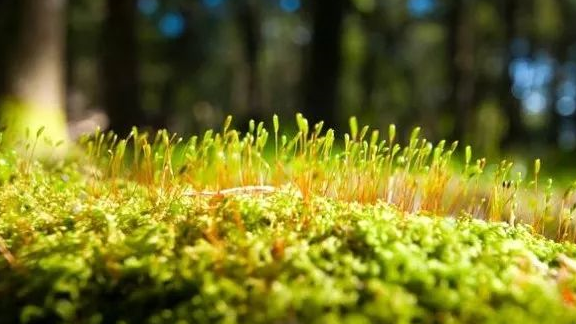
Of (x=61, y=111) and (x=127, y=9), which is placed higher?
(x=127, y=9)

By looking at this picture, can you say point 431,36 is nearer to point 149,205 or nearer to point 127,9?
point 127,9

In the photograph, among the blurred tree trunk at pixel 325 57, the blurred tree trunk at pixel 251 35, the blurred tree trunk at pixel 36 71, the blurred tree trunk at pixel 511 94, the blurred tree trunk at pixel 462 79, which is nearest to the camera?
the blurred tree trunk at pixel 36 71

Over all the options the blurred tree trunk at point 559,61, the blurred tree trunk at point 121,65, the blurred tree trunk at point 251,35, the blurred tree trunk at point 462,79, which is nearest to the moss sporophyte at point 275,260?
the blurred tree trunk at point 121,65

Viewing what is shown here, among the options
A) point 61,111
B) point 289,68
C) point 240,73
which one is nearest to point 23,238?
point 61,111

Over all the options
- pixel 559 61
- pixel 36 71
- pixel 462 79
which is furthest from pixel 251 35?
pixel 36 71

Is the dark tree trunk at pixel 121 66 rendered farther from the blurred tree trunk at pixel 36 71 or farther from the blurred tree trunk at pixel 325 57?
the blurred tree trunk at pixel 325 57

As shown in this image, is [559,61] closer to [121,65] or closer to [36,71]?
[121,65]
